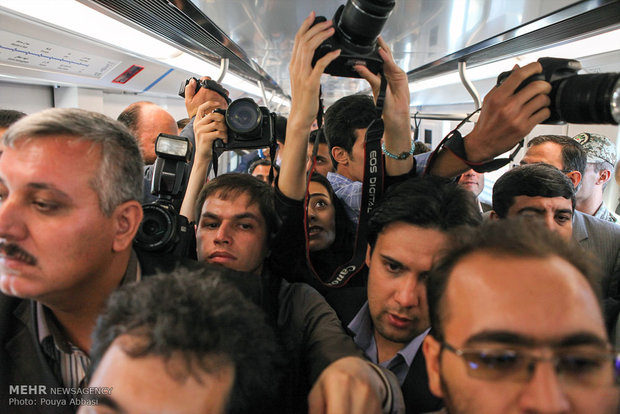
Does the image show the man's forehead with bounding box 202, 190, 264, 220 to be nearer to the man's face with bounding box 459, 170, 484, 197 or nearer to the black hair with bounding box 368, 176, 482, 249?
the black hair with bounding box 368, 176, 482, 249

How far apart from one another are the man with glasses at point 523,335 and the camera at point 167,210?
0.82 meters

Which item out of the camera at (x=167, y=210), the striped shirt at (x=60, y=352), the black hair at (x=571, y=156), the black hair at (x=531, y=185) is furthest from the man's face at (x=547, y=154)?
the striped shirt at (x=60, y=352)

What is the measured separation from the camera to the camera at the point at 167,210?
1304 mm

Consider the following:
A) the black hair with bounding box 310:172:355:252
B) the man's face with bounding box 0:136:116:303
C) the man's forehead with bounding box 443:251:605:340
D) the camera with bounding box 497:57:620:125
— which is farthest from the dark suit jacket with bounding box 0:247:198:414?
the camera with bounding box 497:57:620:125

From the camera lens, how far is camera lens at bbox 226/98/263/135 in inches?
66.5

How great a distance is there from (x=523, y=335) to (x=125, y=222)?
0.98 m

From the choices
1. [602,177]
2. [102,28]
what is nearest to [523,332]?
[102,28]

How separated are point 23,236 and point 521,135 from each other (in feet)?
4.37

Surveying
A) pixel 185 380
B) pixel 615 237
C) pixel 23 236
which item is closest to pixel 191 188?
pixel 23 236

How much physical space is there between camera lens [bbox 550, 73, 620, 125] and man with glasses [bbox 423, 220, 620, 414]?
1.16ft

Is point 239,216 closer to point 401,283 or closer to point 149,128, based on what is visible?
point 401,283

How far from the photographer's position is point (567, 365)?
73 centimetres

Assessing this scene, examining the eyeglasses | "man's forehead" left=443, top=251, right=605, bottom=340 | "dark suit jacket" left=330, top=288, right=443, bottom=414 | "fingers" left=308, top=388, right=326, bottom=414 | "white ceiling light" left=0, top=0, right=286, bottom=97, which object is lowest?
"dark suit jacket" left=330, top=288, right=443, bottom=414

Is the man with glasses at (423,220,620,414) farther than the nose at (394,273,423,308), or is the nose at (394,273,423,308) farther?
the nose at (394,273,423,308)
